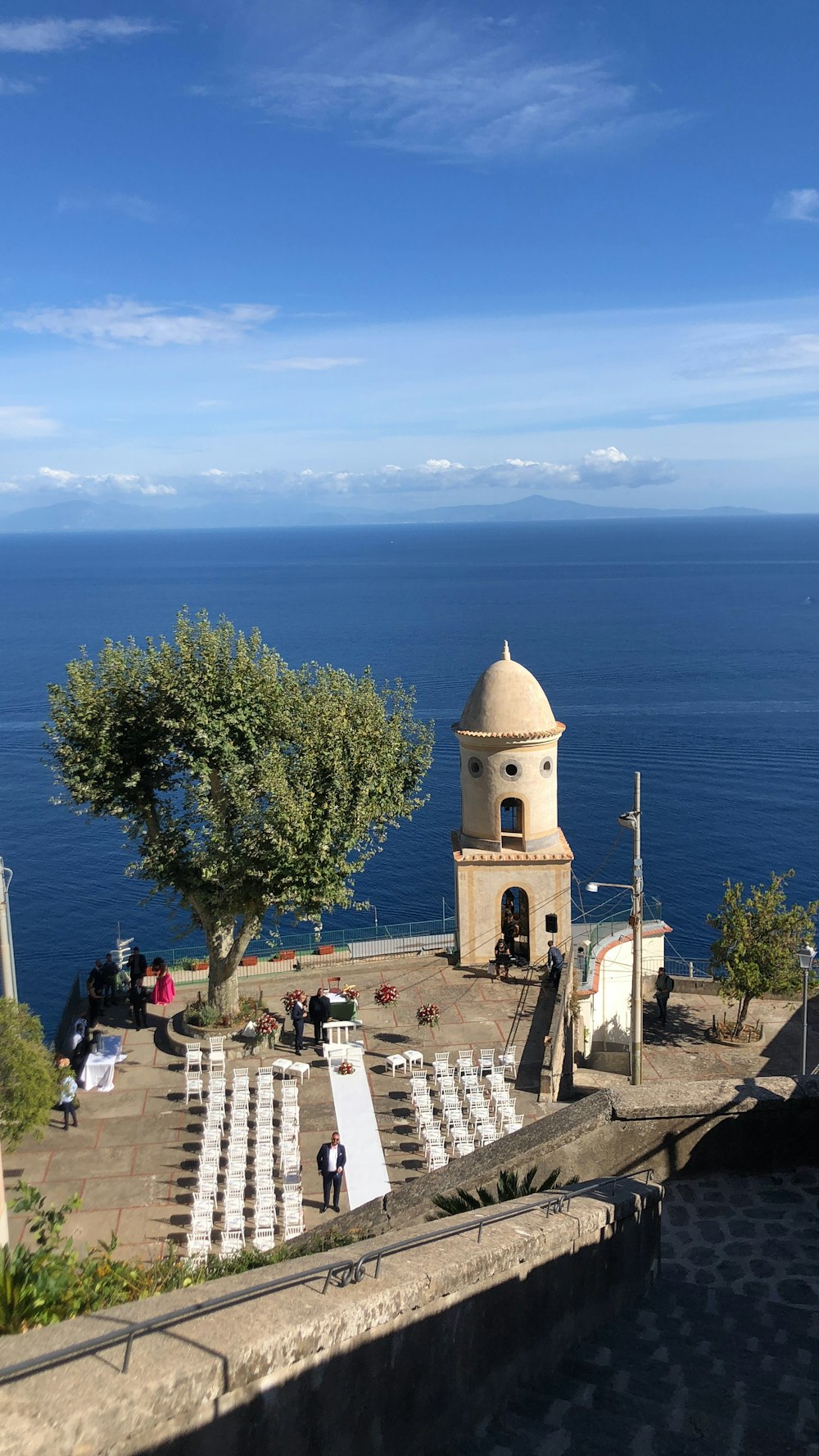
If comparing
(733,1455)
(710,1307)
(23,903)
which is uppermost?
(733,1455)

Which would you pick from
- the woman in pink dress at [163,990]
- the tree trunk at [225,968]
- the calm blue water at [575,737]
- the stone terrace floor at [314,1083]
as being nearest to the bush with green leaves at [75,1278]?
the stone terrace floor at [314,1083]

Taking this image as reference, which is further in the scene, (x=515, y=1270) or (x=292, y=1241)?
(x=292, y=1241)

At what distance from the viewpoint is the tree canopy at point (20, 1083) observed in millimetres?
15258

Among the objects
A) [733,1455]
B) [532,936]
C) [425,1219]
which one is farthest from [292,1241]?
[532,936]

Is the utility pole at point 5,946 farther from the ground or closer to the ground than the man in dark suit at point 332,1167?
farther from the ground

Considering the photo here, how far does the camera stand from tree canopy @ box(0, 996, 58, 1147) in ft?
50.1

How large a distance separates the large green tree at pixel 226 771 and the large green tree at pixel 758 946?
8.48m

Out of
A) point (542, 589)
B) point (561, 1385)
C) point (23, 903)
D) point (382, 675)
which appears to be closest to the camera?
point (561, 1385)

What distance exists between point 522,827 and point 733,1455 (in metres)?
19.1

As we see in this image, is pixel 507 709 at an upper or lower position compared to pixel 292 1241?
upper

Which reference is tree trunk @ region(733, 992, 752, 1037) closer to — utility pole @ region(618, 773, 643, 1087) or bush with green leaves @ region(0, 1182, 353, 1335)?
utility pole @ region(618, 773, 643, 1087)

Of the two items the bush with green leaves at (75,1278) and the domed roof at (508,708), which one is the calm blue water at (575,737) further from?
the bush with green leaves at (75,1278)

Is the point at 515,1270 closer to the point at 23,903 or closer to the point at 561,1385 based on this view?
the point at 561,1385

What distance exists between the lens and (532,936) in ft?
80.1
